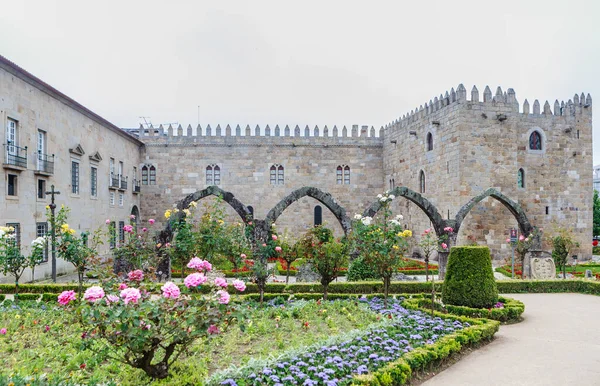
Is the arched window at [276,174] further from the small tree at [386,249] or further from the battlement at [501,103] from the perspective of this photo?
the small tree at [386,249]

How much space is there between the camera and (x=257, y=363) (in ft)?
19.3

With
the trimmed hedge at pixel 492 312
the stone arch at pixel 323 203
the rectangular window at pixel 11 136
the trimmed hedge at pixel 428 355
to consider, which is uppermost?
the rectangular window at pixel 11 136

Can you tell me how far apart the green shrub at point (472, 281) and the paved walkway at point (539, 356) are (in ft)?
2.74

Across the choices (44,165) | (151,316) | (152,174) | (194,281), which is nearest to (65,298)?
(151,316)

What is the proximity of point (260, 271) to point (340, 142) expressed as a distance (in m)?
19.1

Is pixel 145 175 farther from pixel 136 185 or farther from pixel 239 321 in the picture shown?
pixel 239 321

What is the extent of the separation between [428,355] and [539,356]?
7.48 ft

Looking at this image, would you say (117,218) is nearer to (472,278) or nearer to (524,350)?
(472,278)

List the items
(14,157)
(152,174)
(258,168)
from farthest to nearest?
(152,174), (258,168), (14,157)

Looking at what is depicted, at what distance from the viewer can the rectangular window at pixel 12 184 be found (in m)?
15.3

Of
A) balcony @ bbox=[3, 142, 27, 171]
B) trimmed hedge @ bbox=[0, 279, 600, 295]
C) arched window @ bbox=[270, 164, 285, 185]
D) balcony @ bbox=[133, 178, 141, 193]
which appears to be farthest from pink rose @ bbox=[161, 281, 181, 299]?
balcony @ bbox=[133, 178, 141, 193]

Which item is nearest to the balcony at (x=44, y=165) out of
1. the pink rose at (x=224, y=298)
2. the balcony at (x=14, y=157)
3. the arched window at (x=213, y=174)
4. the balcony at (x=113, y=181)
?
the balcony at (x=14, y=157)

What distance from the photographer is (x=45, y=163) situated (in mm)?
17078

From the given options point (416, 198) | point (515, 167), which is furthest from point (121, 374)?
point (515, 167)
